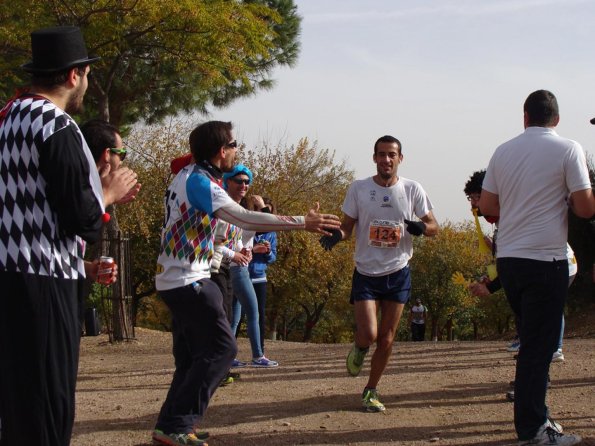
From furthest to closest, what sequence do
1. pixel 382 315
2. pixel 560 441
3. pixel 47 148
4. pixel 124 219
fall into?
pixel 124 219
pixel 382 315
pixel 560 441
pixel 47 148

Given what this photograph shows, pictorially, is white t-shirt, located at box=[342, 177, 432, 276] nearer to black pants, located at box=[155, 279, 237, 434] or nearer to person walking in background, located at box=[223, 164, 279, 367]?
person walking in background, located at box=[223, 164, 279, 367]

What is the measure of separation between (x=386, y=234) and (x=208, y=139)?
2.08 meters

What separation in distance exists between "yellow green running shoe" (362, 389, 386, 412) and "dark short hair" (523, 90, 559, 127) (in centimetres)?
262

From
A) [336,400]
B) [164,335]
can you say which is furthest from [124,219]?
[336,400]

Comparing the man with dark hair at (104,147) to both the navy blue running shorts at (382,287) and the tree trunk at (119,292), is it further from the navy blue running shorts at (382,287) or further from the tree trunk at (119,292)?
the tree trunk at (119,292)

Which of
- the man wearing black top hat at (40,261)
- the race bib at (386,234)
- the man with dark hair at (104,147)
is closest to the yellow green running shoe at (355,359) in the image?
the race bib at (386,234)

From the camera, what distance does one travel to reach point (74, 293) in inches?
143

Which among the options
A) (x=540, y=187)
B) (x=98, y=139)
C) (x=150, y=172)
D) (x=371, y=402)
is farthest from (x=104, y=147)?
(x=150, y=172)

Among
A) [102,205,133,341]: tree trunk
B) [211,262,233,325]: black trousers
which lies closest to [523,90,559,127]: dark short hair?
[211,262,233,325]: black trousers

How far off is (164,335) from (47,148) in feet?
48.7

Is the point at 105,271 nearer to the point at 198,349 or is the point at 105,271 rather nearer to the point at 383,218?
the point at 198,349

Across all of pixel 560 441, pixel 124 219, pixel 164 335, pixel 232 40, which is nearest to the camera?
pixel 560 441

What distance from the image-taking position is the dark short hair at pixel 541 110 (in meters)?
5.84

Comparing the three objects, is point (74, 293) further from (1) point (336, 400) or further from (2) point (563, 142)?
(1) point (336, 400)
